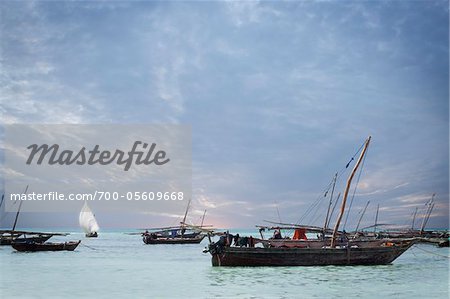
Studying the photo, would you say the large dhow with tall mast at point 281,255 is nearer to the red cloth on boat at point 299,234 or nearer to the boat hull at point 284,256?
the boat hull at point 284,256

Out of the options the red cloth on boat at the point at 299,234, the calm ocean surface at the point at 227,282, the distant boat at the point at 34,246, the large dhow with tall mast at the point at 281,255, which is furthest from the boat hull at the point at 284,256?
the distant boat at the point at 34,246

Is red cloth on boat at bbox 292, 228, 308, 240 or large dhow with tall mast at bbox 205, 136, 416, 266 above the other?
red cloth on boat at bbox 292, 228, 308, 240

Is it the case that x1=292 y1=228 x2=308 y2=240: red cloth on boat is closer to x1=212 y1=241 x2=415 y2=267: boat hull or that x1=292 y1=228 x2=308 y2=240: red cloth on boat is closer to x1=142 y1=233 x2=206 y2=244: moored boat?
x1=212 y1=241 x2=415 y2=267: boat hull

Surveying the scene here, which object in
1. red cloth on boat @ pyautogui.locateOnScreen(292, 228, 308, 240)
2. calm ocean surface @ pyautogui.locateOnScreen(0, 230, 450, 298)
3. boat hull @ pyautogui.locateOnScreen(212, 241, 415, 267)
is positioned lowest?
calm ocean surface @ pyautogui.locateOnScreen(0, 230, 450, 298)

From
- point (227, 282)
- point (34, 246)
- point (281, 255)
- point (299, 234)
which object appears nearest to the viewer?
point (227, 282)

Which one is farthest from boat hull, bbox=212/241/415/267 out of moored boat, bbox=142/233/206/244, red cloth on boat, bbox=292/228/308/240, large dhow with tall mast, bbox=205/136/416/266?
moored boat, bbox=142/233/206/244

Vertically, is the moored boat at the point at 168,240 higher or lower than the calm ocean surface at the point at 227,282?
higher

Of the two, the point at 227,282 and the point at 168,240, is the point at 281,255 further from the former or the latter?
the point at 168,240

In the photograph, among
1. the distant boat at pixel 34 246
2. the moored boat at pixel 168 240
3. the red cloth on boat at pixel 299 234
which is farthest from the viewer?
the moored boat at pixel 168 240

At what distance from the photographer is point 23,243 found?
54250 mm

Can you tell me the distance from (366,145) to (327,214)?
632 inches

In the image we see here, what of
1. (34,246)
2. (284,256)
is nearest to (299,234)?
(284,256)

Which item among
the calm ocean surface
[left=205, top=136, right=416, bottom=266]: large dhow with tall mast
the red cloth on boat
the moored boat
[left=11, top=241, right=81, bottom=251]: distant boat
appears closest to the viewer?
the calm ocean surface

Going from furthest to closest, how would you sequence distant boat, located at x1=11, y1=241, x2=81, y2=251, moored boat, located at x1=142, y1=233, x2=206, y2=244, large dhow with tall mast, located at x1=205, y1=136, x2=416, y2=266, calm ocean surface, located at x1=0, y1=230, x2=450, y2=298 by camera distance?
moored boat, located at x1=142, y1=233, x2=206, y2=244 < distant boat, located at x1=11, y1=241, x2=81, y2=251 < large dhow with tall mast, located at x1=205, y1=136, x2=416, y2=266 < calm ocean surface, located at x1=0, y1=230, x2=450, y2=298
